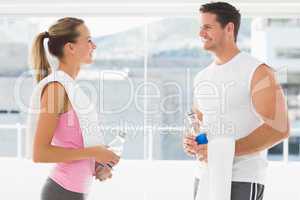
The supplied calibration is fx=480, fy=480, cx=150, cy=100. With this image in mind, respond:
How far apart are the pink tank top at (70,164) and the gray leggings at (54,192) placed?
0.04 feet

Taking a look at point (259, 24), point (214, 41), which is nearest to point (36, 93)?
point (214, 41)

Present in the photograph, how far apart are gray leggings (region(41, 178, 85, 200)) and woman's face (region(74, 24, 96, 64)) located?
0.45 metres

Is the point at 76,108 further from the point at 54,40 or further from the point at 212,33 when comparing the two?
the point at 212,33

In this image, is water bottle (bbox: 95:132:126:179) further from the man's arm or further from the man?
the man's arm

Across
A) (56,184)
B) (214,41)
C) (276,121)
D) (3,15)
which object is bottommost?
(56,184)

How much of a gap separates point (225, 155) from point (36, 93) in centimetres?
68

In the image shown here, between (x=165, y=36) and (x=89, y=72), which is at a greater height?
(x=165, y=36)

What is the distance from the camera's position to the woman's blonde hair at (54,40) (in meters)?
1.69

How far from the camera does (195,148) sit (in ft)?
5.64

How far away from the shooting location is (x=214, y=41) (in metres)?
1.79

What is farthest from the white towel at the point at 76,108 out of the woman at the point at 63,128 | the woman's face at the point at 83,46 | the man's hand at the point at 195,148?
the man's hand at the point at 195,148

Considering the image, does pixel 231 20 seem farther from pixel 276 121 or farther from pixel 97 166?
pixel 97 166

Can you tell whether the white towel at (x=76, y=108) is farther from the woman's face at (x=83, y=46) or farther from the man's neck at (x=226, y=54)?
the man's neck at (x=226, y=54)

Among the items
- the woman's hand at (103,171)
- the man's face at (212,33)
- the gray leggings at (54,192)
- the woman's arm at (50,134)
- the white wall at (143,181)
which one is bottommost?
the white wall at (143,181)
